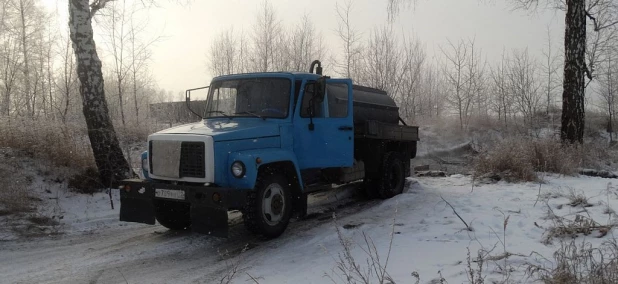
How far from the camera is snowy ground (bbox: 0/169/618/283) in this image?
14.4ft

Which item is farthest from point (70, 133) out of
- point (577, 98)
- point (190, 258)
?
point (577, 98)

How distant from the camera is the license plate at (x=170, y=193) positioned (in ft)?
17.6

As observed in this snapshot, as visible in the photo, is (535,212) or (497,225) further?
(535,212)

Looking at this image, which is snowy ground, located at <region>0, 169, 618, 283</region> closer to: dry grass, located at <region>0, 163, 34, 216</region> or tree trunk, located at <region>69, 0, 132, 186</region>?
dry grass, located at <region>0, 163, 34, 216</region>

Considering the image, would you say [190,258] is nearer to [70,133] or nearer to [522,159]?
[70,133]

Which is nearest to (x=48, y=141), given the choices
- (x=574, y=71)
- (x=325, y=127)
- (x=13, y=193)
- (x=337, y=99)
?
(x=13, y=193)

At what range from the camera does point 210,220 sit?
516 centimetres

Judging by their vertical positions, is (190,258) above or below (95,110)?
below

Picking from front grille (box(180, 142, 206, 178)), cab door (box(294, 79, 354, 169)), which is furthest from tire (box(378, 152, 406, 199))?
front grille (box(180, 142, 206, 178))

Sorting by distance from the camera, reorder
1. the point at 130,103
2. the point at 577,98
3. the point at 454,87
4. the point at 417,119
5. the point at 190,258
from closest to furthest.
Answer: the point at 190,258
the point at 577,98
the point at 417,119
the point at 454,87
the point at 130,103

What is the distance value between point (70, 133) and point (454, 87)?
96.6 feet

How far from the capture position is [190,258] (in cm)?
519

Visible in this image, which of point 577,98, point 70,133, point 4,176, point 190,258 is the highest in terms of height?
point 577,98

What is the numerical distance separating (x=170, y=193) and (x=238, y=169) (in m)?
0.97
